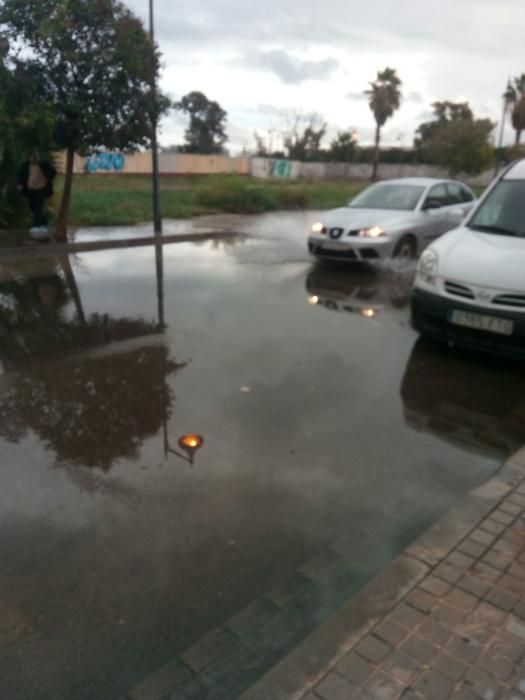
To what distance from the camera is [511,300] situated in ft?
17.4

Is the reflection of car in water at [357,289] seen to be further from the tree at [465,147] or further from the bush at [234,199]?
the tree at [465,147]

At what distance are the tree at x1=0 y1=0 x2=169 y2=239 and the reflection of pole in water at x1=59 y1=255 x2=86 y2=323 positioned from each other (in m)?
2.35

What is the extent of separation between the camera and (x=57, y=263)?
10539 mm

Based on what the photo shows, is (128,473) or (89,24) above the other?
(89,24)

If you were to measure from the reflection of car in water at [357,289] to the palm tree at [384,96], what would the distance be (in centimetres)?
4363

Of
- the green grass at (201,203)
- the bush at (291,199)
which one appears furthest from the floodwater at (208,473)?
the bush at (291,199)

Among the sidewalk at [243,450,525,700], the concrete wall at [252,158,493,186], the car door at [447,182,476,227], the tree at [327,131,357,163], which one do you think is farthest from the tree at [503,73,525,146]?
the sidewalk at [243,450,525,700]

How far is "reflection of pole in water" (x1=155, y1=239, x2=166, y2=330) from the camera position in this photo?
7.31 m

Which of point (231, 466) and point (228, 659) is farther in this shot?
point (231, 466)

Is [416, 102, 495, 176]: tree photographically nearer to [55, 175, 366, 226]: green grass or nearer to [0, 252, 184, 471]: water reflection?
[55, 175, 366, 226]: green grass

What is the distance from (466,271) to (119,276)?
5970mm

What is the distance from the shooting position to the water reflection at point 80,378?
4266 mm

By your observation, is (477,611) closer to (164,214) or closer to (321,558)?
(321,558)

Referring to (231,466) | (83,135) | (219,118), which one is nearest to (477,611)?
(231,466)
